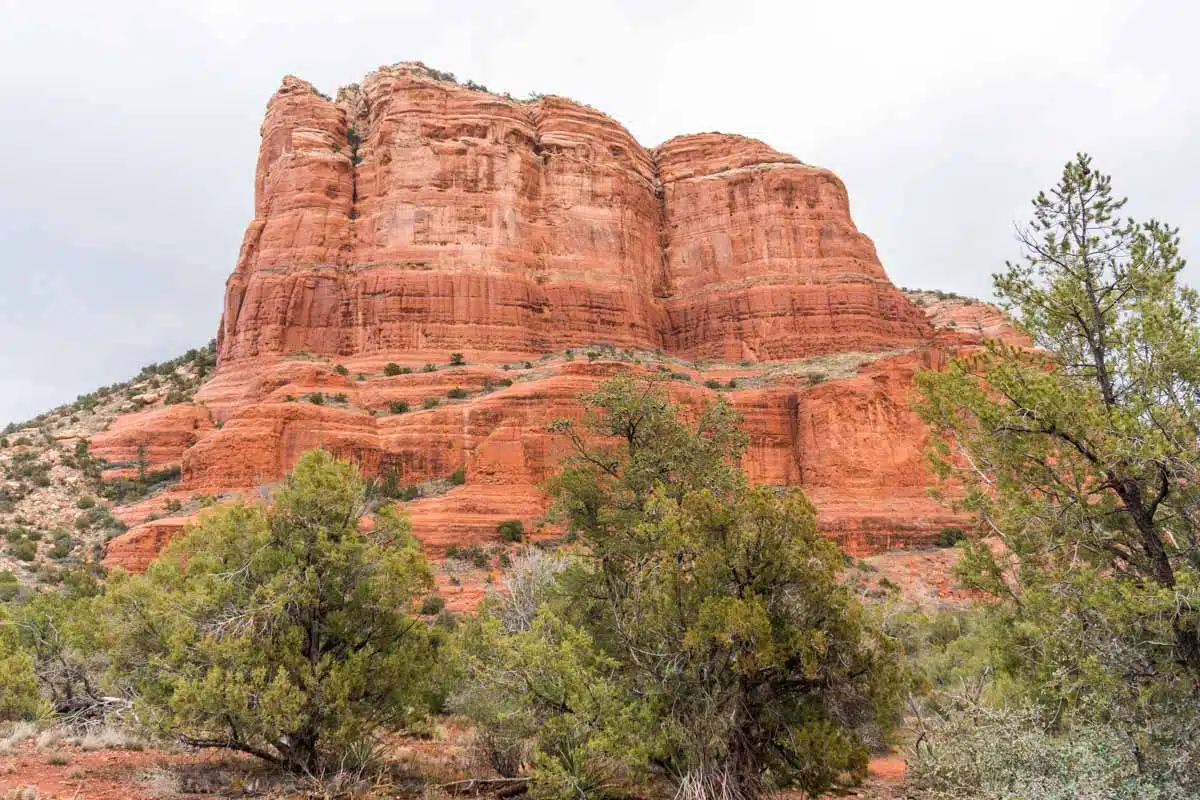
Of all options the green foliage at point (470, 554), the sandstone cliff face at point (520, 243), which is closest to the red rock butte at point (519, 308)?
the sandstone cliff face at point (520, 243)

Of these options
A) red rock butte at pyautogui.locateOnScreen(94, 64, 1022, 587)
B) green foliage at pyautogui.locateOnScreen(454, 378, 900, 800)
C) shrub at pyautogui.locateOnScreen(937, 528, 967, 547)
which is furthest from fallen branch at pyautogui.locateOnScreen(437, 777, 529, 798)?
shrub at pyautogui.locateOnScreen(937, 528, 967, 547)

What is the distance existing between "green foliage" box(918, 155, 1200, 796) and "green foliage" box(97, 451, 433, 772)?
7.79 m

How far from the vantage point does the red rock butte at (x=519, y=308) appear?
40.0 metres

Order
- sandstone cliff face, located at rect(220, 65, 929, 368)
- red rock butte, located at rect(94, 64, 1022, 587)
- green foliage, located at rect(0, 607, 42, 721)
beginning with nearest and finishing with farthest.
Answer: green foliage, located at rect(0, 607, 42, 721) < red rock butte, located at rect(94, 64, 1022, 587) < sandstone cliff face, located at rect(220, 65, 929, 368)

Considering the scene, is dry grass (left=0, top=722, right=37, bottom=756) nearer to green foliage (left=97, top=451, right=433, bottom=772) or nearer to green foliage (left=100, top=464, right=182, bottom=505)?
green foliage (left=97, top=451, right=433, bottom=772)

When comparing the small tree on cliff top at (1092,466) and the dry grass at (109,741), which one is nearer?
the small tree on cliff top at (1092,466)

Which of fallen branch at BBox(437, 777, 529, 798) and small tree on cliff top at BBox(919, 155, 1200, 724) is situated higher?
small tree on cliff top at BBox(919, 155, 1200, 724)

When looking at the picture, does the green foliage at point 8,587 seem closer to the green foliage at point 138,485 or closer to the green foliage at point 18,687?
the green foliage at point 138,485

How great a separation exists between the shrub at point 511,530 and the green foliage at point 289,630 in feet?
75.8

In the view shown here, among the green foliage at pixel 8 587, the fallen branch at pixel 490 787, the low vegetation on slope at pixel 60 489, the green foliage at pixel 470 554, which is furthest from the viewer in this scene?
the low vegetation on slope at pixel 60 489

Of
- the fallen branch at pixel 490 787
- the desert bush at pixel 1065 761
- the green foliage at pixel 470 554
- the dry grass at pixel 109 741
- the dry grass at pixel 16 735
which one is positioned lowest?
the fallen branch at pixel 490 787

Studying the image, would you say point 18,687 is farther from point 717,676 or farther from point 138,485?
point 138,485

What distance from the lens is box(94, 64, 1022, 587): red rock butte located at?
40000 millimetres

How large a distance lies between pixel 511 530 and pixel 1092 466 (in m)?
28.8
